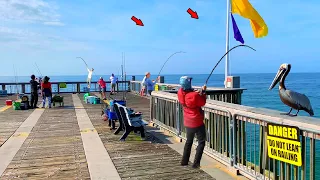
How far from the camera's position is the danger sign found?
14.6ft

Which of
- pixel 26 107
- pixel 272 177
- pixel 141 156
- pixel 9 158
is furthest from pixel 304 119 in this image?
pixel 26 107

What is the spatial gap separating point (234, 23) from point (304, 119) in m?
11.2

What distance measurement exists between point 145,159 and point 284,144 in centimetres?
339

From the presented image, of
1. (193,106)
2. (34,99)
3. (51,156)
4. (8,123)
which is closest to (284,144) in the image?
(193,106)

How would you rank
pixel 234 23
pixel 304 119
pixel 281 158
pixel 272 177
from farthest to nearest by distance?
pixel 234 23 → pixel 272 177 → pixel 281 158 → pixel 304 119

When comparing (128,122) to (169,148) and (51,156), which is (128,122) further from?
(51,156)

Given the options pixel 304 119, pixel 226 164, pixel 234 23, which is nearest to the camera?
pixel 304 119

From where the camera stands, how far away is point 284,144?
15.3 ft

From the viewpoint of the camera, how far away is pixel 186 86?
238 inches

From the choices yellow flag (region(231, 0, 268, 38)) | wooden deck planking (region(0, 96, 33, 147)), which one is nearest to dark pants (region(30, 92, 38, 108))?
wooden deck planking (region(0, 96, 33, 147))

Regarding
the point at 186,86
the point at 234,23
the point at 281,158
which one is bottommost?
the point at 281,158

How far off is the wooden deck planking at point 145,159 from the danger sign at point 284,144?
1470mm

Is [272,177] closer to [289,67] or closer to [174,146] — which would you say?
[289,67]

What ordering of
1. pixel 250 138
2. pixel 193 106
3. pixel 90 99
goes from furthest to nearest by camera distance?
pixel 90 99, pixel 250 138, pixel 193 106
